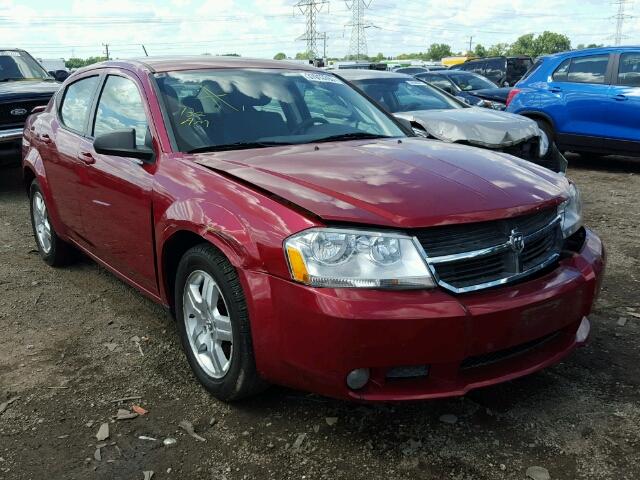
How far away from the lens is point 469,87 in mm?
14055

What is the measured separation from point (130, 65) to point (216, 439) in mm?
2357

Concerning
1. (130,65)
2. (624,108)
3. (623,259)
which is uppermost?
(130,65)

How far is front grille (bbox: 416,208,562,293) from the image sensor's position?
245cm

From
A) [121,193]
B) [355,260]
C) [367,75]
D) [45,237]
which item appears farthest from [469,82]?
[355,260]

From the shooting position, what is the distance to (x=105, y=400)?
10.2ft

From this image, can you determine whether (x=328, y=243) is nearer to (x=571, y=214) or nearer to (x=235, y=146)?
(x=235, y=146)

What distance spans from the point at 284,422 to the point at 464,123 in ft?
15.9

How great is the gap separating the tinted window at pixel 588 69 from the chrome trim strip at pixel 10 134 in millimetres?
7806

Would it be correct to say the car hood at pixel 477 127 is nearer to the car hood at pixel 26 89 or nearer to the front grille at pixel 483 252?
the front grille at pixel 483 252

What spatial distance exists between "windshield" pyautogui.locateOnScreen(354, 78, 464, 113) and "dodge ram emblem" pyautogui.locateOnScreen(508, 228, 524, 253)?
5268 mm

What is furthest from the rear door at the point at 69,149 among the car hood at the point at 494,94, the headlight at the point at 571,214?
the car hood at the point at 494,94

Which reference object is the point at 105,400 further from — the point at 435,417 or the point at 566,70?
the point at 566,70

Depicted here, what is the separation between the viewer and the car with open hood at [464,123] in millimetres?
6734

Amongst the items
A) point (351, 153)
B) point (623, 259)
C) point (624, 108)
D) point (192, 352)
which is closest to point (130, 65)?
point (351, 153)
